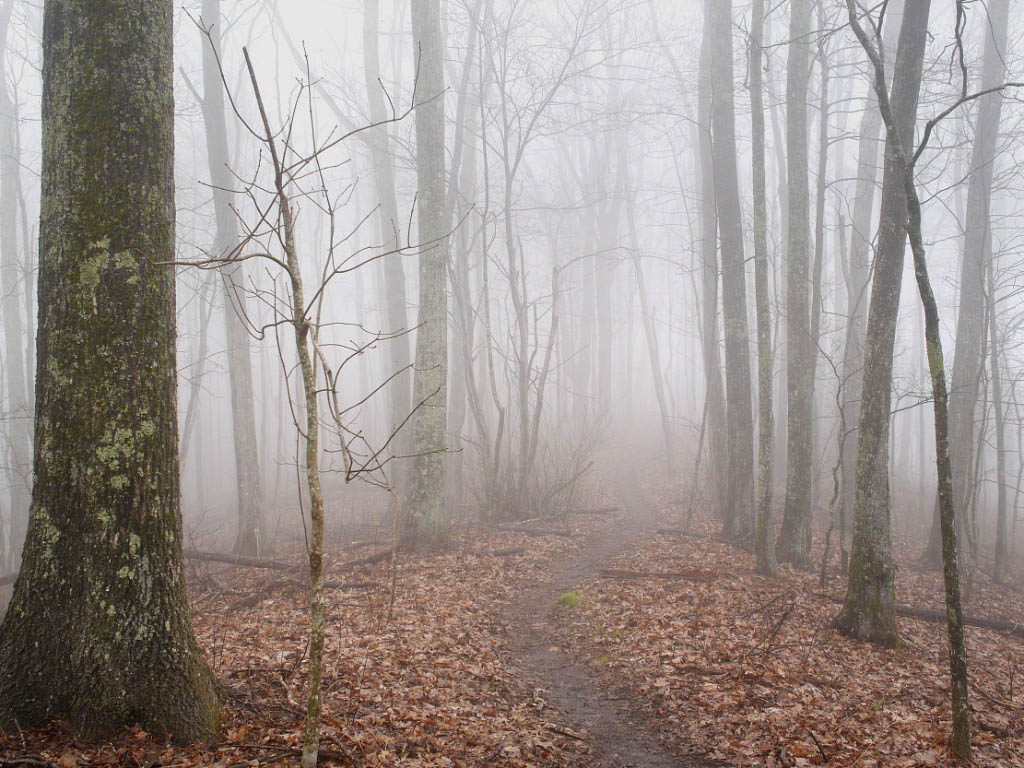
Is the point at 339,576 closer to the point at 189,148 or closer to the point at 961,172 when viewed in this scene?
the point at 961,172

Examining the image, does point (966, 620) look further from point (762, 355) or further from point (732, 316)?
point (732, 316)

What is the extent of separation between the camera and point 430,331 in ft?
28.8

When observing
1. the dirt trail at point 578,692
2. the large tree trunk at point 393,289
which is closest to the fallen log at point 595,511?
the large tree trunk at point 393,289

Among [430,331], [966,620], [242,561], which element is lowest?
[966,620]

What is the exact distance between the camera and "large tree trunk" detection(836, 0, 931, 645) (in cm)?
573

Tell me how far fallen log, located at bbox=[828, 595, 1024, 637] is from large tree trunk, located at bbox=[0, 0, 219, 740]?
6.69 m

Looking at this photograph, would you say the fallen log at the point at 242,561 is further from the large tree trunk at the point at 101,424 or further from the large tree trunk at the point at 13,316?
the large tree trunk at the point at 13,316

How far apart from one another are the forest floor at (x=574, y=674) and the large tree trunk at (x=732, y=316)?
1.76 meters

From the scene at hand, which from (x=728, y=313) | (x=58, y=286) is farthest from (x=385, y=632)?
(x=728, y=313)

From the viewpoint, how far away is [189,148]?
28.0 m

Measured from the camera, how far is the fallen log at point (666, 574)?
758cm

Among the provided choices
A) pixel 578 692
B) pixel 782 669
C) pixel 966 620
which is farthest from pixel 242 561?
pixel 966 620

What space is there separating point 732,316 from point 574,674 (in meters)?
6.84

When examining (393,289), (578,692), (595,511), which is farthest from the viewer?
(393,289)
